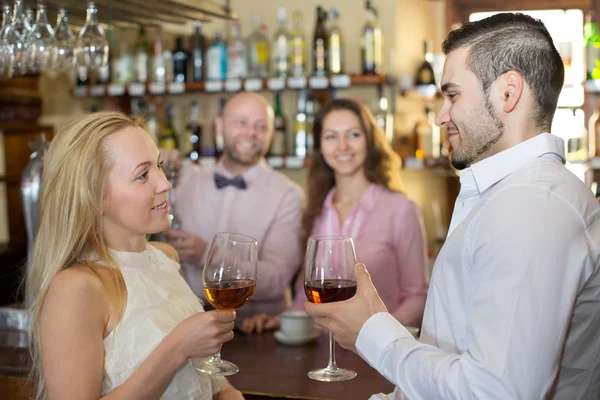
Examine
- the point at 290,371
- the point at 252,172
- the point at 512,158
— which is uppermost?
the point at 512,158

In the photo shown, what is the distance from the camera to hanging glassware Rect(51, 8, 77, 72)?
8.27 ft

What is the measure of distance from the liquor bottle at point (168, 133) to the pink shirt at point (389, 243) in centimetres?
209

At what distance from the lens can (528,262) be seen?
1164mm

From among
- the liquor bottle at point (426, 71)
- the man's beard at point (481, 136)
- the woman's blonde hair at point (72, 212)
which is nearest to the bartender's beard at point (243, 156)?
the liquor bottle at point (426, 71)

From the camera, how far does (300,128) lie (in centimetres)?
450

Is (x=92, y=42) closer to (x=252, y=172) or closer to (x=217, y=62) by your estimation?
(x=252, y=172)

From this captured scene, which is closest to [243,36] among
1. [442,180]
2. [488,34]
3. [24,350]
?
[442,180]

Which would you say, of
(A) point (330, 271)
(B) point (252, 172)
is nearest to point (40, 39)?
(B) point (252, 172)

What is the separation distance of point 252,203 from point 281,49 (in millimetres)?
1457

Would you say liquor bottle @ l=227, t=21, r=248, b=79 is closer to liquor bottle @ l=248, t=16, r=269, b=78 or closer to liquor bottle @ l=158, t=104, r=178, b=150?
liquor bottle @ l=248, t=16, r=269, b=78

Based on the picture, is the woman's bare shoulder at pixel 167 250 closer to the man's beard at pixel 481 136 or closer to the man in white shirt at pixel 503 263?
the man in white shirt at pixel 503 263

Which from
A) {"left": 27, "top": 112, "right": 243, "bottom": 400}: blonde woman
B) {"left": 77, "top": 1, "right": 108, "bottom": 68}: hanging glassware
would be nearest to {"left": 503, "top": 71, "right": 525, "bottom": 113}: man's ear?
{"left": 27, "top": 112, "right": 243, "bottom": 400}: blonde woman

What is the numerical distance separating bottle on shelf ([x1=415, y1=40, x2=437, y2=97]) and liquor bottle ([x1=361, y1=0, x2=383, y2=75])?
29 centimetres

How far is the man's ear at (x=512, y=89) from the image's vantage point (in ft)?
4.48
